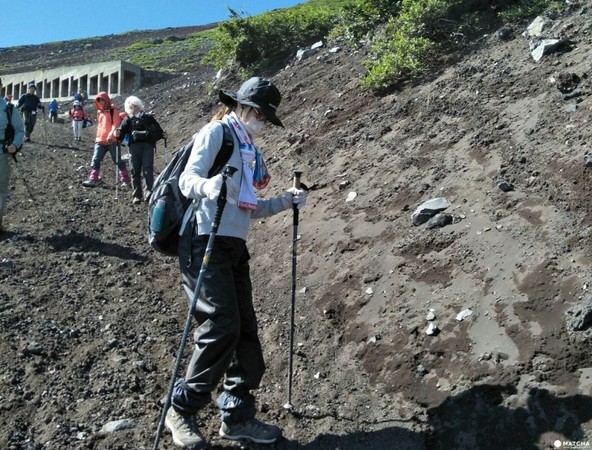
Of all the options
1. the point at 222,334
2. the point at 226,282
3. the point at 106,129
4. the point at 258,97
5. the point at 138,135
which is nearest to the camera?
the point at 222,334

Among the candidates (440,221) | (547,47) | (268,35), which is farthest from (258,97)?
(268,35)

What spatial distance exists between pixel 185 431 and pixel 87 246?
5412 millimetres

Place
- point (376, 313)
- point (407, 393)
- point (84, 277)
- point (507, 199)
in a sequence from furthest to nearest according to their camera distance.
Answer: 1. point (84, 277)
2. point (507, 199)
3. point (376, 313)
4. point (407, 393)

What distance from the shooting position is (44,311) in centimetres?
664

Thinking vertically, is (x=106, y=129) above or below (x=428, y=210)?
above

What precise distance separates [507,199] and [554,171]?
1.65ft

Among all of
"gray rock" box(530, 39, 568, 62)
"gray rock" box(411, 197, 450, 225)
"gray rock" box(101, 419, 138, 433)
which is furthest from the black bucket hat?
"gray rock" box(530, 39, 568, 62)

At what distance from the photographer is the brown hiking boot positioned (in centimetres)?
405

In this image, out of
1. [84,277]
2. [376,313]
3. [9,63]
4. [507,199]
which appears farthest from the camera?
[9,63]

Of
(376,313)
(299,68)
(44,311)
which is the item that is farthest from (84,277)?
(299,68)

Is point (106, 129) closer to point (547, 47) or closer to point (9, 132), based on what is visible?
point (9, 132)

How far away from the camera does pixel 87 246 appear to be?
8.98 metres

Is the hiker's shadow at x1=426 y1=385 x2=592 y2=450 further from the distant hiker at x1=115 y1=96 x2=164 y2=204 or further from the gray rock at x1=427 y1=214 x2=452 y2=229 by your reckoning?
the distant hiker at x1=115 y1=96 x2=164 y2=204

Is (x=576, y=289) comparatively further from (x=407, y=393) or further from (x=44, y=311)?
(x=44, y=311)
